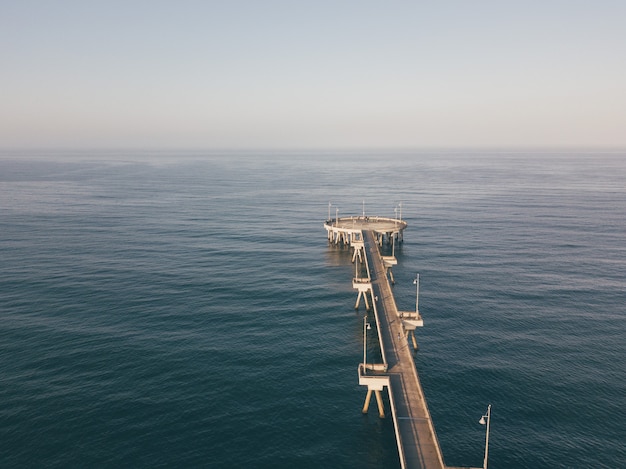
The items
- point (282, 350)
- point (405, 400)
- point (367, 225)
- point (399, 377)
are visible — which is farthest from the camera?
point (367, 225)

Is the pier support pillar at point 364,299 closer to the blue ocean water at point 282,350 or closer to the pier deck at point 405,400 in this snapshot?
the blue ocean water at point 282,350

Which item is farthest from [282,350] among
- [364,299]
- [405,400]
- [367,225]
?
[367,225]

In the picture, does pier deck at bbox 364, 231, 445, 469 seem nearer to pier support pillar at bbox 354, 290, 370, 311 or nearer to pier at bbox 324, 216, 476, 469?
pier at bbox 324, 216, 476, 469

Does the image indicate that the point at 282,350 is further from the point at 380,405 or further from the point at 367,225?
the point at 367,225

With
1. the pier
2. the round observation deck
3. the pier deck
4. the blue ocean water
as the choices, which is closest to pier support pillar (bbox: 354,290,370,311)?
the pier

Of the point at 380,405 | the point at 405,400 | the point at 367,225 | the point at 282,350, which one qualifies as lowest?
the point at 380,405

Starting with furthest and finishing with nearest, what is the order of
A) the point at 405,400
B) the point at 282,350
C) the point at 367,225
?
the point at 367,225 < the point at 282,350 < the point at 405,400

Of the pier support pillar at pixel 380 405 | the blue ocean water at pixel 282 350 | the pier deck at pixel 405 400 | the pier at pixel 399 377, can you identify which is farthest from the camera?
the pier support pillar at pixel 380 405

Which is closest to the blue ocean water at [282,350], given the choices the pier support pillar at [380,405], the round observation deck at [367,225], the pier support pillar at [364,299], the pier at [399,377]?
the pier support pillar at [380,405]

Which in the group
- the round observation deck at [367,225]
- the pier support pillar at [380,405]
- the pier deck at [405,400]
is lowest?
the pier support pillar at [380,405]
